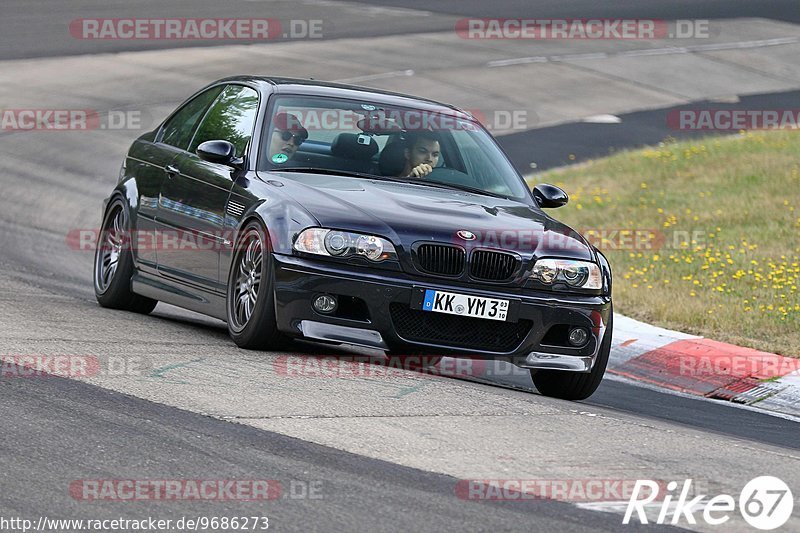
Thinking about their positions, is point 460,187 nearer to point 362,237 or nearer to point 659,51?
point 362,237

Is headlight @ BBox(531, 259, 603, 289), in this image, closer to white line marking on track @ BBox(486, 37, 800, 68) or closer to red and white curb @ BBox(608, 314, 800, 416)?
red and white curb @ BBox(608, 314, 800, 416)

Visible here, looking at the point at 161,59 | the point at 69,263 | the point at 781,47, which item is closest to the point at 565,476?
the point at 69,263

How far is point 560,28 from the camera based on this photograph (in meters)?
32.2

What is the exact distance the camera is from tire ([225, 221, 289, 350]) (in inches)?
314

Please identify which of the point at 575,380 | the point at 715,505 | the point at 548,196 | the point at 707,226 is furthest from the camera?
the point at 707,226

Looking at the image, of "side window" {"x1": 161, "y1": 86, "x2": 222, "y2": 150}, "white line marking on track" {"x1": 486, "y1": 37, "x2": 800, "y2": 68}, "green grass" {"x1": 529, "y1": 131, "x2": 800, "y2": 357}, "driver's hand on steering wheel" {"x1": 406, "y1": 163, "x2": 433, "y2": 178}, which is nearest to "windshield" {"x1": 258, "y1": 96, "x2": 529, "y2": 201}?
"driver's hand on steering wheel" {"x1": 406, "y1": 163, "x2": 433, "y2": 178}

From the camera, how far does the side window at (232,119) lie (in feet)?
30.3

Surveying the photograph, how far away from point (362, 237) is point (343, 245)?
107 millimetres

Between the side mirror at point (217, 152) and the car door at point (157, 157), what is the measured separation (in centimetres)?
95

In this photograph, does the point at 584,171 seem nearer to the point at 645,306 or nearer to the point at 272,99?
the point at 645,306

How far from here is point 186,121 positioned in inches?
402
